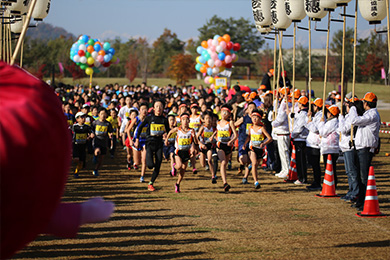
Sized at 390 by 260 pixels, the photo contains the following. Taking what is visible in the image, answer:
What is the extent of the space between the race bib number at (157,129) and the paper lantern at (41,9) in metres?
4.25

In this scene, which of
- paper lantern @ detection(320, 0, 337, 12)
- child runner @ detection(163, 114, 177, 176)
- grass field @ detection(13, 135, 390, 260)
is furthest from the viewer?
child runner @ detection(163, 114, 177, 176)

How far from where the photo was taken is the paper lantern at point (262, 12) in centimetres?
1582

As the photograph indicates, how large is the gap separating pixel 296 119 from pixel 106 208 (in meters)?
11.9

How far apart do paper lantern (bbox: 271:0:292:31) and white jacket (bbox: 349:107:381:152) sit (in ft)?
18.6

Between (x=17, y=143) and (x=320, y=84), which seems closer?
(x=17, y=143)

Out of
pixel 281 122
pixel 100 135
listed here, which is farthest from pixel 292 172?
pixel 100 135

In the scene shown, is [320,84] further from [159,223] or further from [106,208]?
[106,208]

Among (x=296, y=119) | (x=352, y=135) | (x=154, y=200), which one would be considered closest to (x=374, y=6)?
(x=352, y=135)

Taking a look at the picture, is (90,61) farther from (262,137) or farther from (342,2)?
(342,2)

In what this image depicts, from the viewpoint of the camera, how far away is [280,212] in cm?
1037

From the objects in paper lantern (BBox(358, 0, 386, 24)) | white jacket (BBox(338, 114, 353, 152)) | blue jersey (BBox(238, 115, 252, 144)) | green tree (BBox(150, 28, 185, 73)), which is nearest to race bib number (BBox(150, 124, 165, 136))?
blue jersey (BBox(238, 115, 252, 144))

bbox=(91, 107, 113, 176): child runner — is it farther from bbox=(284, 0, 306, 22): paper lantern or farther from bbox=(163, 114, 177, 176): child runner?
bbox=(284, 0, 306, 22): paper lantern

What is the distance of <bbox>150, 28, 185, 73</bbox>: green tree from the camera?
306 ft

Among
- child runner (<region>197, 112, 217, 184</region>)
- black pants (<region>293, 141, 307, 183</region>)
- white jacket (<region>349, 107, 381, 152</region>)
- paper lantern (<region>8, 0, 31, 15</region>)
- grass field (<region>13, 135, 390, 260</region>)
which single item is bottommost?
grass field (<region>13, 135, 390, 260</region>)
